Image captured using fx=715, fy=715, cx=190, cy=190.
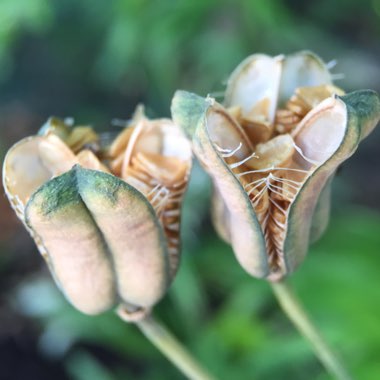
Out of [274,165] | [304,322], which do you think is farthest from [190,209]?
[274,165]

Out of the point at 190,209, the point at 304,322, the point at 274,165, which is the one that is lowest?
the point at 190,209

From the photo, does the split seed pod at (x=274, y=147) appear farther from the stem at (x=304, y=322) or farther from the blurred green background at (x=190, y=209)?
the blurred green background at (x=190, y=209)

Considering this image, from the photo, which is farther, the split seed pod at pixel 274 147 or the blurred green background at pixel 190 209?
the blurred green background at pixel 190 209

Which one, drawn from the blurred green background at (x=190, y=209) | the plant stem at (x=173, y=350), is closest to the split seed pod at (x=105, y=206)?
the plant stem at (x=173, y=350)

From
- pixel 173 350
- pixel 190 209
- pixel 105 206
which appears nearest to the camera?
pixel 105 206

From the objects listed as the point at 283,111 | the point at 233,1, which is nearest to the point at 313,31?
the point at 233,1

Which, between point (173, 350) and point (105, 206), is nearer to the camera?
point (105, 206)

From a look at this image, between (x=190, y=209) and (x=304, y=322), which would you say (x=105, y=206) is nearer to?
(x=304, y=322)
